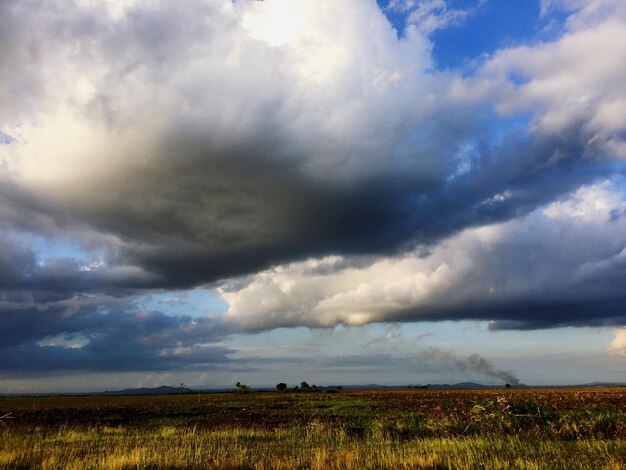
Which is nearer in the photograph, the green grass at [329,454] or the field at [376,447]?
the green grass at [329,454]

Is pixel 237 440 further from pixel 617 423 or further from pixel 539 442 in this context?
pixel 617 423

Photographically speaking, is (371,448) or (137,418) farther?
(137,418)

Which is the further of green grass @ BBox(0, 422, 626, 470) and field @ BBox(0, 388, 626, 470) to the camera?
field @ BBox(0, 388, 626, 470)

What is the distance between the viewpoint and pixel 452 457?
16.5 m

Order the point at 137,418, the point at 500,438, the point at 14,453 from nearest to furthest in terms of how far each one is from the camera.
A: the point at 14,453, the point at 500,438, the point at 137,418

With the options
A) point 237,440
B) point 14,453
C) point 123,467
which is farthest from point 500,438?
point 14,453

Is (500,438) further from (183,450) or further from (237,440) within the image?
(183,450)

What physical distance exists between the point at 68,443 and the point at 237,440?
8990 millimetres

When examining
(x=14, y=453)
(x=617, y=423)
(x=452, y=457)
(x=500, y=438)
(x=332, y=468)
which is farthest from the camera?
(x=617, y=423)

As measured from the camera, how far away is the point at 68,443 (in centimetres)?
2453

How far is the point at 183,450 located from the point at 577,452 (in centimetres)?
1520

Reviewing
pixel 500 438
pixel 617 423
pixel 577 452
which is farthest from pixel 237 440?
pixel 617 423

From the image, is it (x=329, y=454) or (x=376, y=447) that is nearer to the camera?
(x=329, y=454)

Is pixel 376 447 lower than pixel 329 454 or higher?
lower
